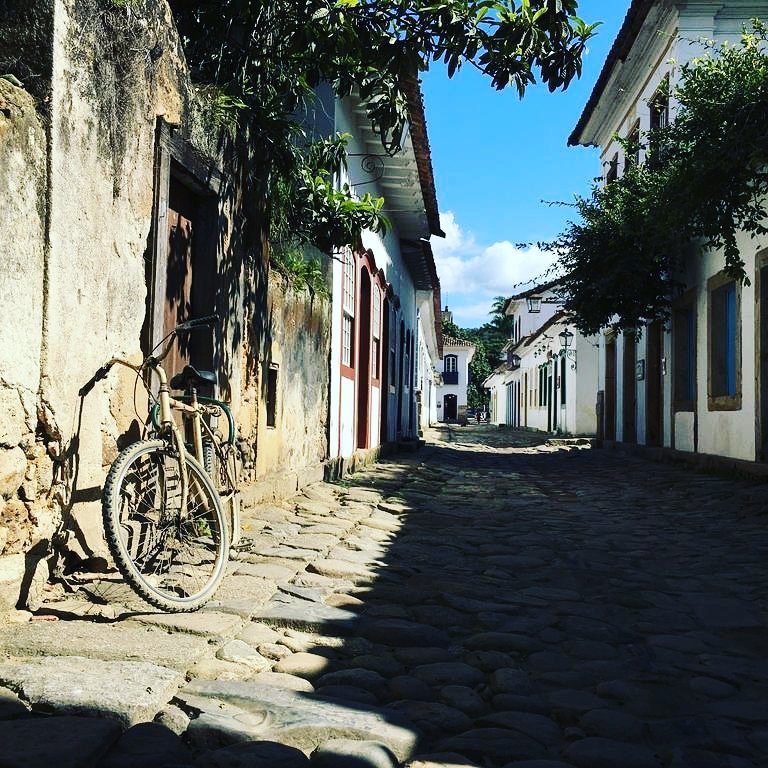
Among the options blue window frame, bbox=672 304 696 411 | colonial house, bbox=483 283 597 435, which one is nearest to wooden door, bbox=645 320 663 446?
blue window frame, bbox=672 304 696 411

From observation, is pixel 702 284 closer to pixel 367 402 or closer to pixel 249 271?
pixel 367 402

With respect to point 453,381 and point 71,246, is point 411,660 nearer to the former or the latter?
point 71,246

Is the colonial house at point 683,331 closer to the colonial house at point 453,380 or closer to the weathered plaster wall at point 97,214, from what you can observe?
the weathered plaster wall at point 97,214

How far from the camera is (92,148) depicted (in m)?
3.69

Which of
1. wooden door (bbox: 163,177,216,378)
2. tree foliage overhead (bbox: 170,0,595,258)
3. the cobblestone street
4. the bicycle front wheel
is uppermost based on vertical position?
tree foliage overhead (bbox: 170,0,595,258)

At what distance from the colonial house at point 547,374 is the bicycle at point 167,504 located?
1188 centimetres

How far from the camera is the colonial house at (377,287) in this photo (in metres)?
9.69

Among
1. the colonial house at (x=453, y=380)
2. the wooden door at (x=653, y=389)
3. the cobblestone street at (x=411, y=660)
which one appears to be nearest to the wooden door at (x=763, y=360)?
the cobblestone street at (x=411, y=660)

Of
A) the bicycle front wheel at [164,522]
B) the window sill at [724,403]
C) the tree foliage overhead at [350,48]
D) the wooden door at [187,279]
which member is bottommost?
the bicycle front wheel at [164,522]

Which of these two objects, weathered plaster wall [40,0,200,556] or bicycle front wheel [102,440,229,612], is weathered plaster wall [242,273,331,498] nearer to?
bicycle front wheel [102,440,229,612]

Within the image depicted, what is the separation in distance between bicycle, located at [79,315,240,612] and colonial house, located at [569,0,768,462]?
797 centimetres

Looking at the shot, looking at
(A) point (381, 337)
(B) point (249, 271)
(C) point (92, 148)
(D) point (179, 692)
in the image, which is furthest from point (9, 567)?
(A) point (381, 337)

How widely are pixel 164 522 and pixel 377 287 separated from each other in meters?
9.28

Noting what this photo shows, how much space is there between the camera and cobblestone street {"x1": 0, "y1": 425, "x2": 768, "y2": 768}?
7.87 feet
